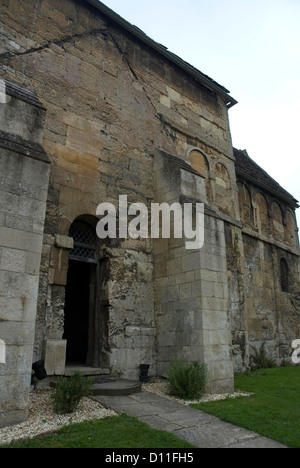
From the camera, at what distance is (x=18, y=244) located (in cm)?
455

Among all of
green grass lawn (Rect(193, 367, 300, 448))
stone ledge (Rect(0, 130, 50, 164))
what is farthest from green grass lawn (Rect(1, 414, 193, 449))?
stone ledge (Rect(0, 130, 50, 164))

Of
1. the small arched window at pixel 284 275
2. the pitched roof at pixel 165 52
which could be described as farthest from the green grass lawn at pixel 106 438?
the small arched window at pixel 284 275

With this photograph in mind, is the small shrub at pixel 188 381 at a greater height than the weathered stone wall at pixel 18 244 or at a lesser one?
lesser

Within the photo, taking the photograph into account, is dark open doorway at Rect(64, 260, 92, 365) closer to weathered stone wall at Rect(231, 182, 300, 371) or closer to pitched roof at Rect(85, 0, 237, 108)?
weathered stone wall at Rect(231, 182, 300, 371)

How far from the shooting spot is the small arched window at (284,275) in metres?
13.9

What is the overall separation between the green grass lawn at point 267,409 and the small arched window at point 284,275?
6405 mm

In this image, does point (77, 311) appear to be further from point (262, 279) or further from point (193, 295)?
point (262, 279)

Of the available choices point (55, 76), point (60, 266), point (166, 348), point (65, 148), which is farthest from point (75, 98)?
point (166, 348)

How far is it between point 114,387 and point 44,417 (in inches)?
58.5

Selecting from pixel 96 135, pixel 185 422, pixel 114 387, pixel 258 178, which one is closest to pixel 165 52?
pixel 96 135

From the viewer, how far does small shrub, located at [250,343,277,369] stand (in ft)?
35.0

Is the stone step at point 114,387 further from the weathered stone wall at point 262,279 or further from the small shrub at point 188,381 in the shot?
the weathered stone wall at point 262,279

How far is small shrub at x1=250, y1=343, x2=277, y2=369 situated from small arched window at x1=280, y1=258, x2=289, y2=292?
3.55m

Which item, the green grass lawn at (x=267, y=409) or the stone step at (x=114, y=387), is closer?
the green grass lawn at (x=267, y=409)
